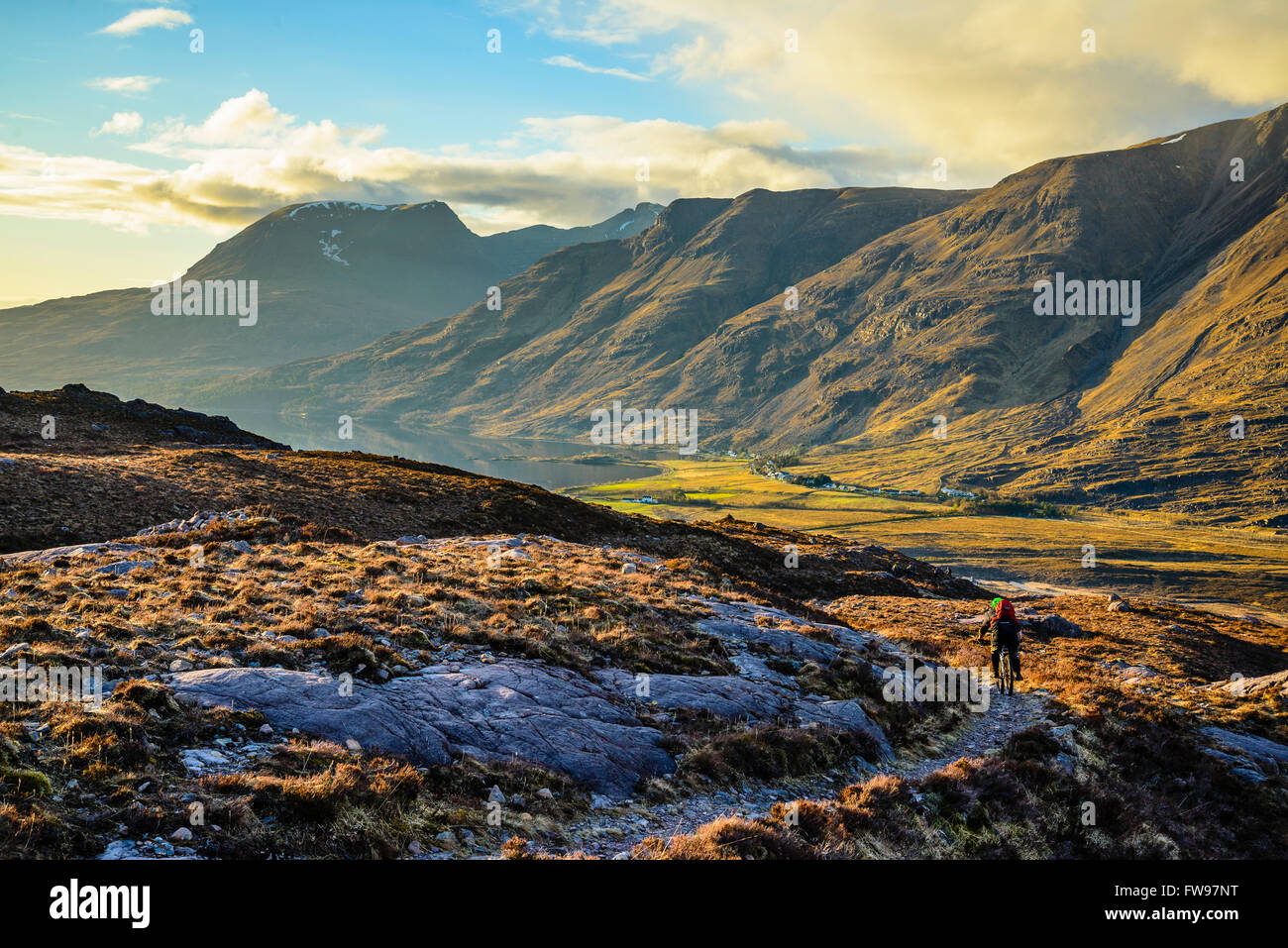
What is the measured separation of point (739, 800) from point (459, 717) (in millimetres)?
5604

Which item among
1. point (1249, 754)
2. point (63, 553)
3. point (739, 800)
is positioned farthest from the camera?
point (63, 553)

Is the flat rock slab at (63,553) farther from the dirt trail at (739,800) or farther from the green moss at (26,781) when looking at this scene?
the dirt trail at (739,800)

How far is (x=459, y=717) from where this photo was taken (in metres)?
14.6

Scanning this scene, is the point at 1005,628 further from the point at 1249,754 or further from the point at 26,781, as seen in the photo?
the point at 26,781

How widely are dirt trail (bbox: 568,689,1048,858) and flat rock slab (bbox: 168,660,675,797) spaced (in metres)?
0.90

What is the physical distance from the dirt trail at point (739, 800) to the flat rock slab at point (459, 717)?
896mm

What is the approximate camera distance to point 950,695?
80.4 feet

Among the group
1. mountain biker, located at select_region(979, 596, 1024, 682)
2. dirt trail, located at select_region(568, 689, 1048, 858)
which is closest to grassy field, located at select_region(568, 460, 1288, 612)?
mountain biker, located at select_region(979, 596, 1024, 682)

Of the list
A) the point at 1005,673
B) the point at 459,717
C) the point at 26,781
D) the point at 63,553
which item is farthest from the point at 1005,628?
→ the point at 63,553

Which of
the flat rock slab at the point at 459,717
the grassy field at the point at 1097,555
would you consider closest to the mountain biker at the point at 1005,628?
the flat rock slab at the point at 459,717

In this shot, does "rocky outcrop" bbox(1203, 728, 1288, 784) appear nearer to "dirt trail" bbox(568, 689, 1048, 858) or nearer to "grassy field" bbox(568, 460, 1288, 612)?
"dirt trail" bbox(568, 689, 1048, 858)

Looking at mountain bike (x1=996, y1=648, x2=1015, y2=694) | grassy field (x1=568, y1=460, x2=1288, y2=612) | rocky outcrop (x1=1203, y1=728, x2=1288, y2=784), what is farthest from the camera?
grassy field (x1=568, y1=460, x2=1288, y2=612)

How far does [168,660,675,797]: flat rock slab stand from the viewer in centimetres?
1333
